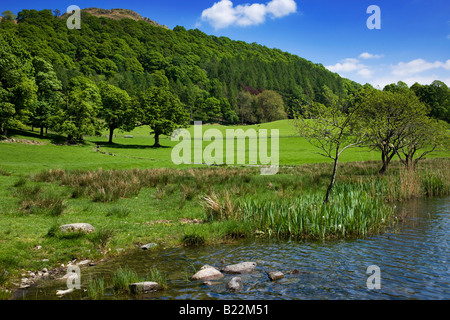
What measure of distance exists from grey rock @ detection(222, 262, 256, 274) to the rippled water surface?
0.69ft

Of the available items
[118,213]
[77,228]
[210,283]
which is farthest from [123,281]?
[118,213]

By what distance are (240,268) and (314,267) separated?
2.25 m

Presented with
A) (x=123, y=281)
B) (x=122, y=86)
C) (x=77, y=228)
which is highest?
(x=122, y=86)

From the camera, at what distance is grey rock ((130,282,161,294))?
7285 mm

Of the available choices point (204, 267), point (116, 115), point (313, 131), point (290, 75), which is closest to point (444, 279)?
point (204, 267)

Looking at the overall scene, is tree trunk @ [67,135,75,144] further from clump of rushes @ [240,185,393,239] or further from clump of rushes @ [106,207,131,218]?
clump of rushes @ [240,185,393,239]

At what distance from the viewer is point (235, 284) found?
765cm

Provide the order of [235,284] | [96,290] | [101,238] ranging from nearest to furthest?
Answer: [96,290] < [235,284] < [101,238]

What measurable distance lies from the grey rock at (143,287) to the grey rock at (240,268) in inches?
83.9

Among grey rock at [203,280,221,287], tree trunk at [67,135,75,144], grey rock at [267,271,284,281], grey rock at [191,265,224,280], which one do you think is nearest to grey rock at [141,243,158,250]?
grey rock at [191,265,224,280]

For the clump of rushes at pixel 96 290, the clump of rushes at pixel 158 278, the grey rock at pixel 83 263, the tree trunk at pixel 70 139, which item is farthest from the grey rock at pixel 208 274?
the tree trunk at pixel 70 139

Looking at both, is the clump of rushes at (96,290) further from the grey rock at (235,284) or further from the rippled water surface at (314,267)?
the grey rock at (235,284)

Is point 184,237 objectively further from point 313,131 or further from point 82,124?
point 82,124

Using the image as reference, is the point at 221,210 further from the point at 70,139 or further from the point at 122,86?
the point at 122,86
